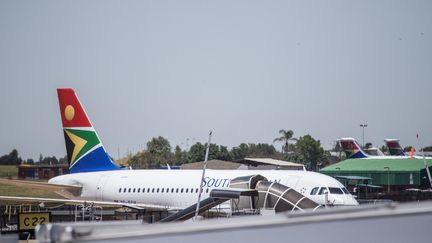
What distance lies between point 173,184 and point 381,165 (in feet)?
140

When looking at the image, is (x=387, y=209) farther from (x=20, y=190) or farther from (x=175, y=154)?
(x=175, y=154)

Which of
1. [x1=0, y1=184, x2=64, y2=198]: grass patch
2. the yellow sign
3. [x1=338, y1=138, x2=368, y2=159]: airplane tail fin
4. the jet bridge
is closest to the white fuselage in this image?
the jet bridge

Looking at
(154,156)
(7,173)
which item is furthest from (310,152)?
(7,173)

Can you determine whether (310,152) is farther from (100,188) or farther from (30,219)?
(30,219)

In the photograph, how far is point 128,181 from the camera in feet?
114

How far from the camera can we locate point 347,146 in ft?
295

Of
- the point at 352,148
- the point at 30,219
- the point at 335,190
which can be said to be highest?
the point at 352,148

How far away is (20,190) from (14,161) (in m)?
71.3

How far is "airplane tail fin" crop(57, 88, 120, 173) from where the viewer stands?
37.8 m

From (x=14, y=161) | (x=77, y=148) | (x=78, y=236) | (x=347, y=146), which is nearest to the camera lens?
(x=78, y=236)

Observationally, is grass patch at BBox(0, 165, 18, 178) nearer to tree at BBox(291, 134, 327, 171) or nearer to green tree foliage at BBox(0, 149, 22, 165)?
green tree foliage at BBox(0, 149, 22, 165)

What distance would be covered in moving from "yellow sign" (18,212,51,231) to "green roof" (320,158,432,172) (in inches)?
1980

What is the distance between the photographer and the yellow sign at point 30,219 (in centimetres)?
1817

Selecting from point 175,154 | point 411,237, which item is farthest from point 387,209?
point 175,154
